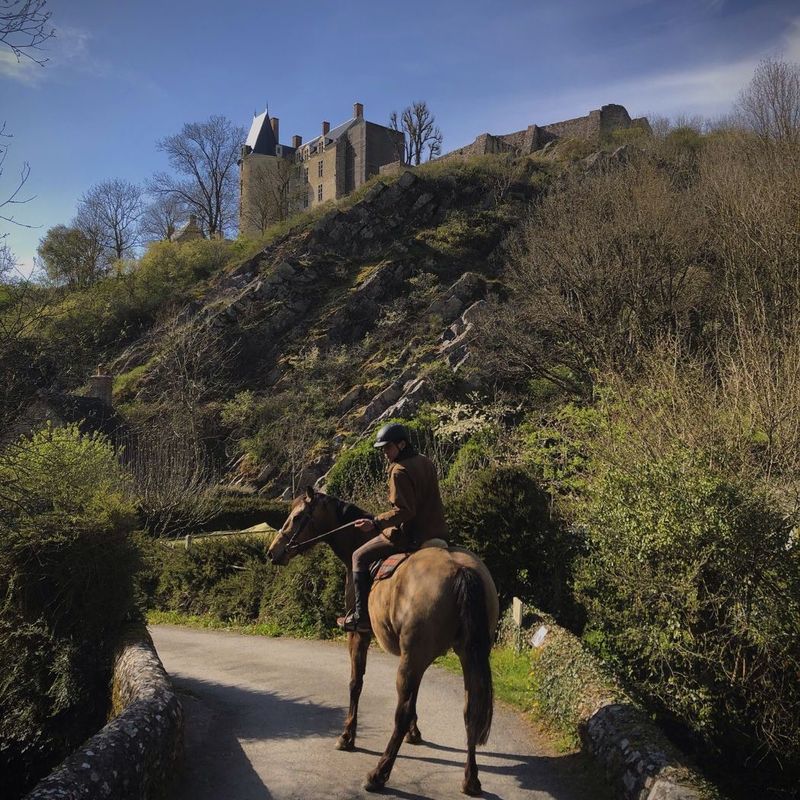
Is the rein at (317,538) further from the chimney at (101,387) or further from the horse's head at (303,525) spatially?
the chimney at (101,387)

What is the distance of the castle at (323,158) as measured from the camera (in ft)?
194

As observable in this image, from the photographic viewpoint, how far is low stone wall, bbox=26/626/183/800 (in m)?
4.73

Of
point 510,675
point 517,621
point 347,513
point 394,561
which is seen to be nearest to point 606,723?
point 394,561

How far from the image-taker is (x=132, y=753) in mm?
5332

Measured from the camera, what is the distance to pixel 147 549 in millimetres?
9891

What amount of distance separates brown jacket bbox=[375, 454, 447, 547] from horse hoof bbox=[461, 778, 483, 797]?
2.04 meters

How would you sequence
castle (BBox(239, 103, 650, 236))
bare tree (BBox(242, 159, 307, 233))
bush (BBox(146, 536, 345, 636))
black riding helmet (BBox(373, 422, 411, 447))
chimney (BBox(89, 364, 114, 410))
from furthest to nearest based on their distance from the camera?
bare tree (BBox(242, 159, 307, 233)), castle (BBox(239, 103, 650, 236)), chimney (BBox(89, 364, 114, 410)), bush (BBox(146, 536, 345, 636)), black riding helmet (BBox(373, 422, 411, 447))

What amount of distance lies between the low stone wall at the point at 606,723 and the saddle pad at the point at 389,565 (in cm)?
232

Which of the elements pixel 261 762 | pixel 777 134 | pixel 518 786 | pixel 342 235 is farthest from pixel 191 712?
pixel 342 235

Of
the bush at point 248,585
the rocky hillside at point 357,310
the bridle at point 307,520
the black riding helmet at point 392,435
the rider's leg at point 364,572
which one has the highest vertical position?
the rocky hillside at point 357,310

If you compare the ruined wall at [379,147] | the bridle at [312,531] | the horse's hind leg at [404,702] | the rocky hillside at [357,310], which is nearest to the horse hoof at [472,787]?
the horse's hind leg at [404,702]

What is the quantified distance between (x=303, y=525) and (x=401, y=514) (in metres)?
1.40

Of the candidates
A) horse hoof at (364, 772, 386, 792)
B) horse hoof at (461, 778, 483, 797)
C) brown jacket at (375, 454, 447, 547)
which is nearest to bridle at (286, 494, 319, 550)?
brown jacket at (375, 454, 447, 547)

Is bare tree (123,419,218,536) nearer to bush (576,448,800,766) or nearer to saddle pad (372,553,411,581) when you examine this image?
saddle pad (372,553,411,581)
